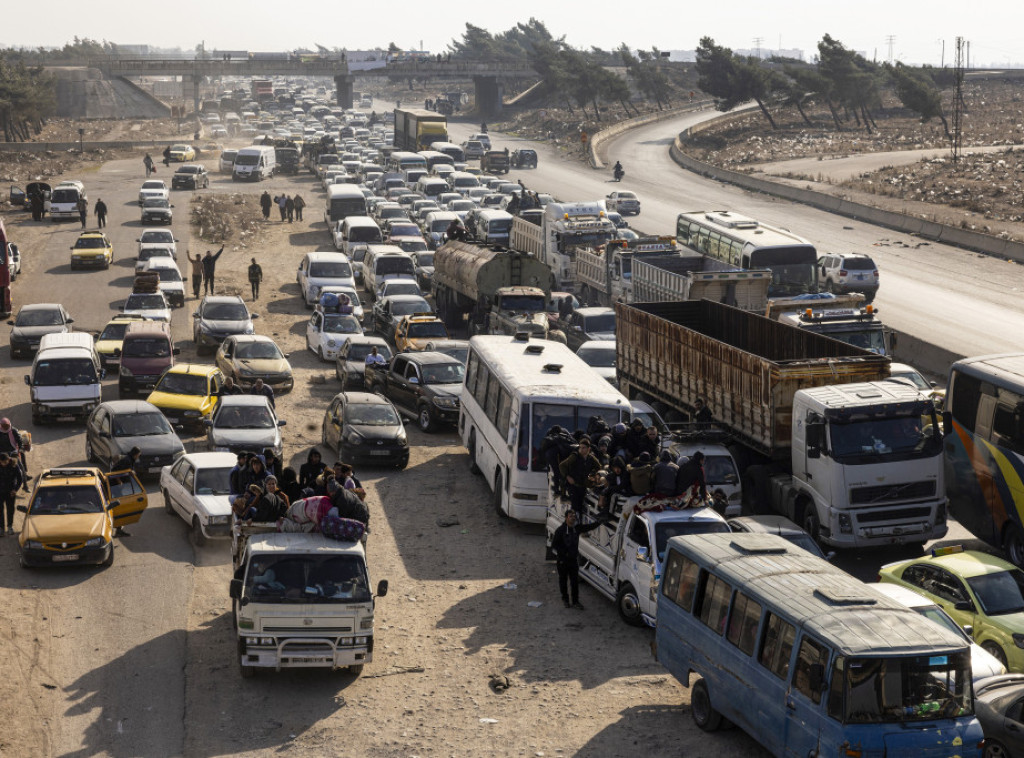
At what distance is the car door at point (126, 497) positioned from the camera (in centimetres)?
2331

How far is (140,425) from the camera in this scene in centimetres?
2697

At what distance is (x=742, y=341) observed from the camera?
97.9 feet

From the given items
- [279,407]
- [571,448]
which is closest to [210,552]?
[571,448]

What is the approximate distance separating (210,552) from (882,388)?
1126 centimetres

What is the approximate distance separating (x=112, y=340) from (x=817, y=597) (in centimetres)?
2718

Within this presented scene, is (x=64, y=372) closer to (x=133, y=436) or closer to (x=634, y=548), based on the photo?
(x=133, y=436)

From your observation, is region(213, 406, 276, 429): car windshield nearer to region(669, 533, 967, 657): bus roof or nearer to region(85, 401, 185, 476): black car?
region(85, 401, 185, 476): black car

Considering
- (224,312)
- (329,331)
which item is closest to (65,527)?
(329,331)

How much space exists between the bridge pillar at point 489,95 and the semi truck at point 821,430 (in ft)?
487

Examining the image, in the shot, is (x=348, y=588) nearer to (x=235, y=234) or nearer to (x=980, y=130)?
(x=235, y=234)

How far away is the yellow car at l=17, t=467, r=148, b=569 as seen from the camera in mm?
21000

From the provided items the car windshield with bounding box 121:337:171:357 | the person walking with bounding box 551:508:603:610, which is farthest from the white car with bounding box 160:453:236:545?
the car windshield with bounding box 121:337:171:357

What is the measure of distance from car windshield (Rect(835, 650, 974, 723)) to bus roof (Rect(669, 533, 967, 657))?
0.37 ft

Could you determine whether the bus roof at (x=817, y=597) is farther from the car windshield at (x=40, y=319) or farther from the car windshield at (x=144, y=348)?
the car windshield at (x=40, y=319)
